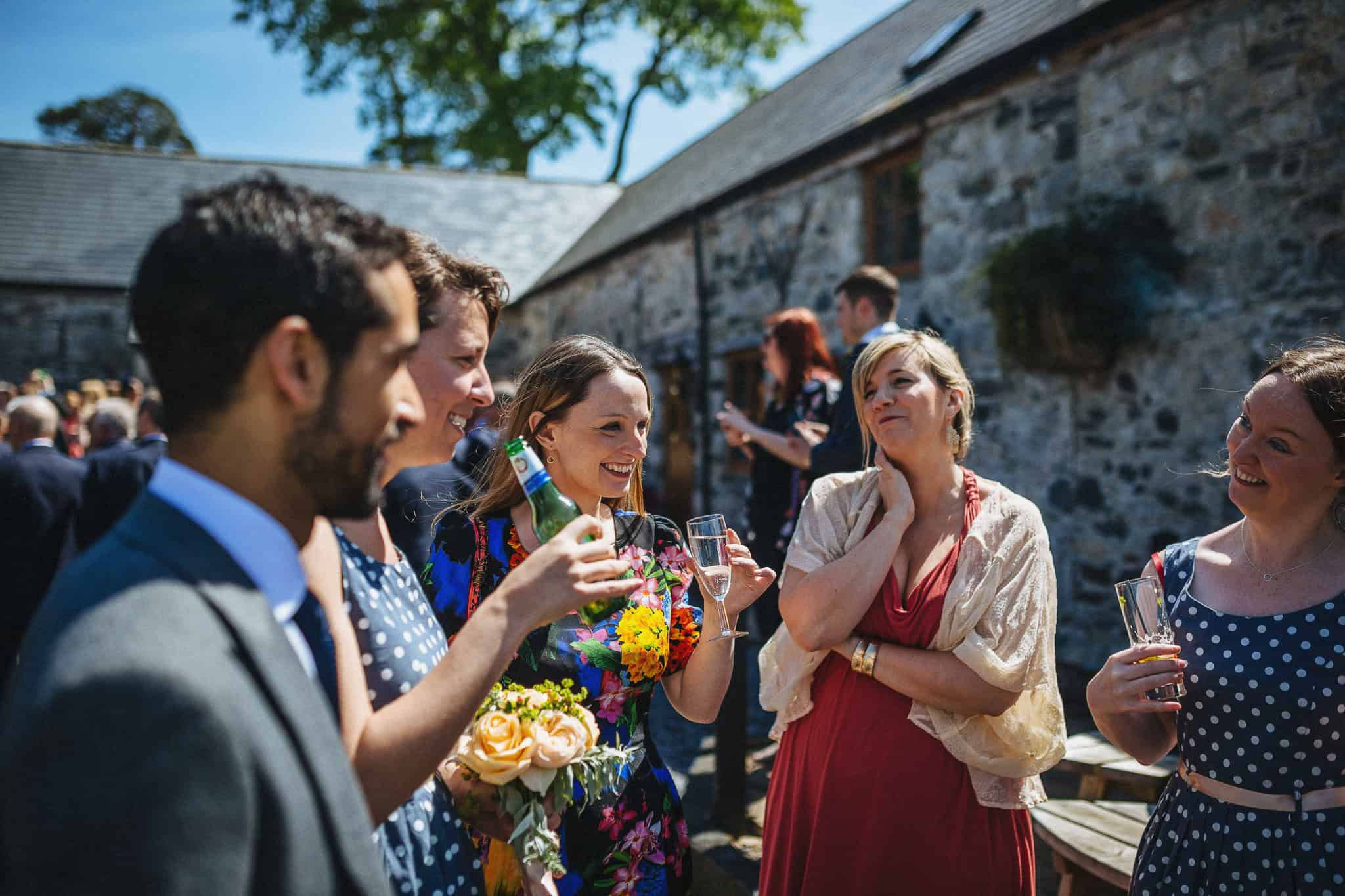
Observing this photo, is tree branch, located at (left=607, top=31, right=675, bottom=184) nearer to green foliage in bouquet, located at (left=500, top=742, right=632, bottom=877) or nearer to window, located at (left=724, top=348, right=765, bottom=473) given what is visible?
window, located at (left=724, top=348, right=765, bottom=473)

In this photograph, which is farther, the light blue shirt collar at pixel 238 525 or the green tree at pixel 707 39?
the green tree at pixel 707 39

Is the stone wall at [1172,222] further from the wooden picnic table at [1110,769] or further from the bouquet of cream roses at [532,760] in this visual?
the bouquet of cream roses at [532,760]

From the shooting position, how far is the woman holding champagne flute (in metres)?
2.04

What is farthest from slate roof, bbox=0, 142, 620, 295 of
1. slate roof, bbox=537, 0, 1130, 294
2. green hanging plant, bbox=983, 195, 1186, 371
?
green hanging plant, bbox=983, 195, 1186, 371

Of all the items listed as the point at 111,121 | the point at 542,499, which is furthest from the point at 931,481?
the point at 111,121

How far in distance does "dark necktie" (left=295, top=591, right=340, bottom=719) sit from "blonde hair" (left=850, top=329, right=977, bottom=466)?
1.78 meters

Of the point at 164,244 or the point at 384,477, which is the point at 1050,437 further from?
the point at 164,244

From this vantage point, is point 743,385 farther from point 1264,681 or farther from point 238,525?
point 238,525

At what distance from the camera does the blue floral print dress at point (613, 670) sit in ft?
6.63

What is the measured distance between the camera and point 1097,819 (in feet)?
10.1

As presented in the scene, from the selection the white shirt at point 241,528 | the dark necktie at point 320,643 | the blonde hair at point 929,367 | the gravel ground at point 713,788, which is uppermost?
the blonde hair at point 929,367

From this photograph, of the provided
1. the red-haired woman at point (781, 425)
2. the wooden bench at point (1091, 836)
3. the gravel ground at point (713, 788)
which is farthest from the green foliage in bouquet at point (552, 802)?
the red-haired woman at point (781, 425)

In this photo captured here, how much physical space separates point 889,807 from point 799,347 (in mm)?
3027

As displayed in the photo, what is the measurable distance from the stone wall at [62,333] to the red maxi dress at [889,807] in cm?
1867
